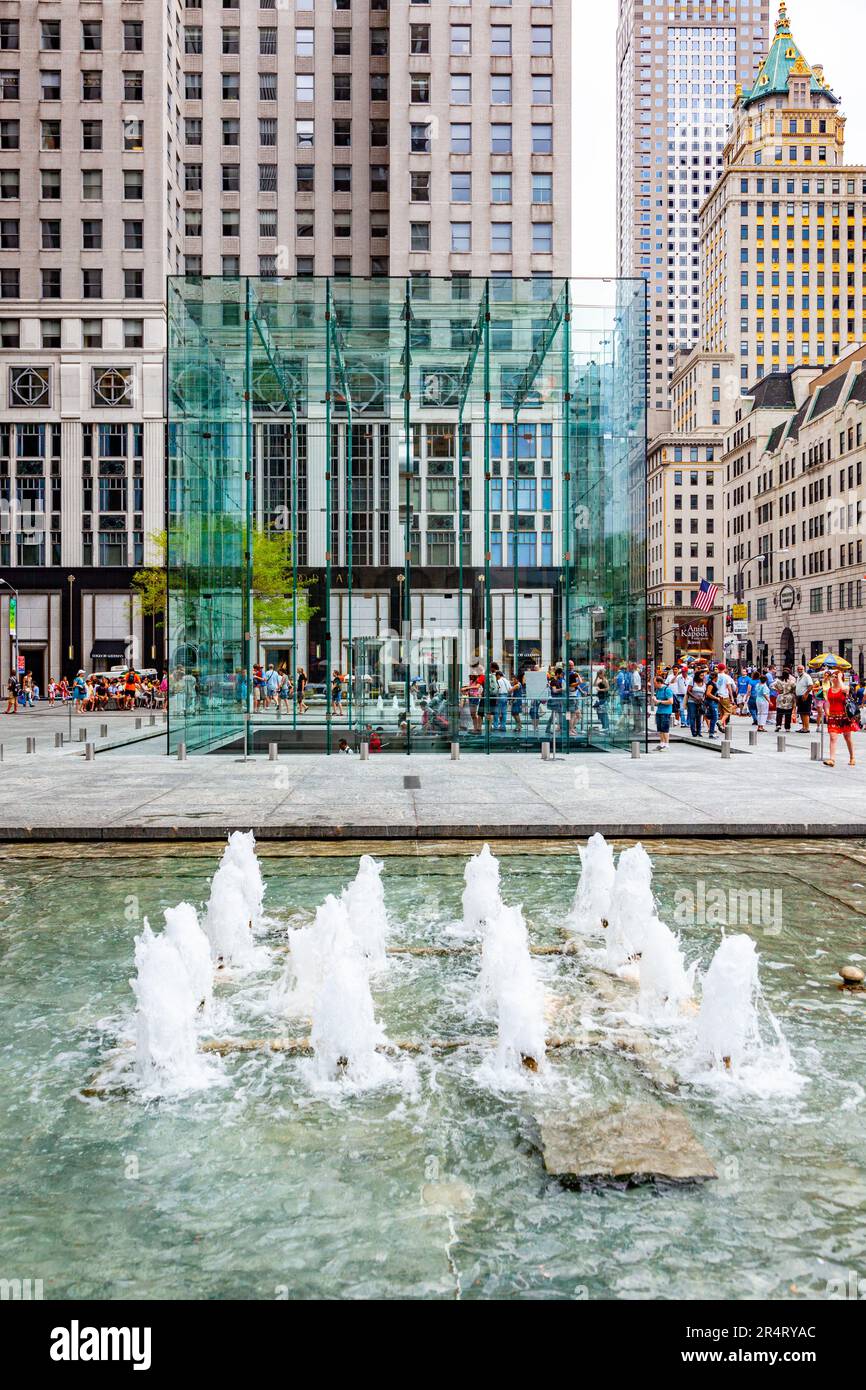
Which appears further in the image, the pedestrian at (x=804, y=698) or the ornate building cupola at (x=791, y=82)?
the ornate building cupola at (x=791, y=82)

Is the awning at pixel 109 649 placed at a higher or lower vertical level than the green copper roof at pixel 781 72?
lower

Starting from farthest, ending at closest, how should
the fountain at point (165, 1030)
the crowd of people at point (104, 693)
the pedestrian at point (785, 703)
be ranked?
the crowd of people at point (104, 693)
the pedestrian at point (785, 703)
the fountain at point (165, 1030)

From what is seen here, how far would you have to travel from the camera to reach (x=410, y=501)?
22.7m

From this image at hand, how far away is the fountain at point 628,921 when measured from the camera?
24.3 feet

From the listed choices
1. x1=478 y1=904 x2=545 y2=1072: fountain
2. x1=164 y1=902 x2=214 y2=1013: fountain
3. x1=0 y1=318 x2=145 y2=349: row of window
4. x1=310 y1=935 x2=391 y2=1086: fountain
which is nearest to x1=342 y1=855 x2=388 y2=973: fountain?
x1=478 y1=904 x2=545 y2=1072: fountain

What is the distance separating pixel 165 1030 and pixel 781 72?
177104 mm

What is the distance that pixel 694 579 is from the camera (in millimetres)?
139125

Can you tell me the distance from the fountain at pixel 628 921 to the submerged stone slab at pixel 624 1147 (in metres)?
2.30

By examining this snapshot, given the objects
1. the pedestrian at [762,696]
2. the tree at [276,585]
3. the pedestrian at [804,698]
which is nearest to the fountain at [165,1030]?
the tree at [276,585]

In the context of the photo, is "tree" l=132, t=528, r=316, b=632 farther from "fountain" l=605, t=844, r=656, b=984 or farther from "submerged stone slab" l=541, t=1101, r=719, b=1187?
"submerged stone slab" l=541, t=1101, r=719, b=1187

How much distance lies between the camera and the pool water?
372 cm

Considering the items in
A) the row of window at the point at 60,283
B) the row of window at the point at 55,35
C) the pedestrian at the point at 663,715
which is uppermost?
the row of window at the point at 55,35

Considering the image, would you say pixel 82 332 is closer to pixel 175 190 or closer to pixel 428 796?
pixel 175 190

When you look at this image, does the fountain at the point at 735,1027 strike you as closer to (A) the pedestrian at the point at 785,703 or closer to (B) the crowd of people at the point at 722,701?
(B) the crowd of people at the point at 722,701
